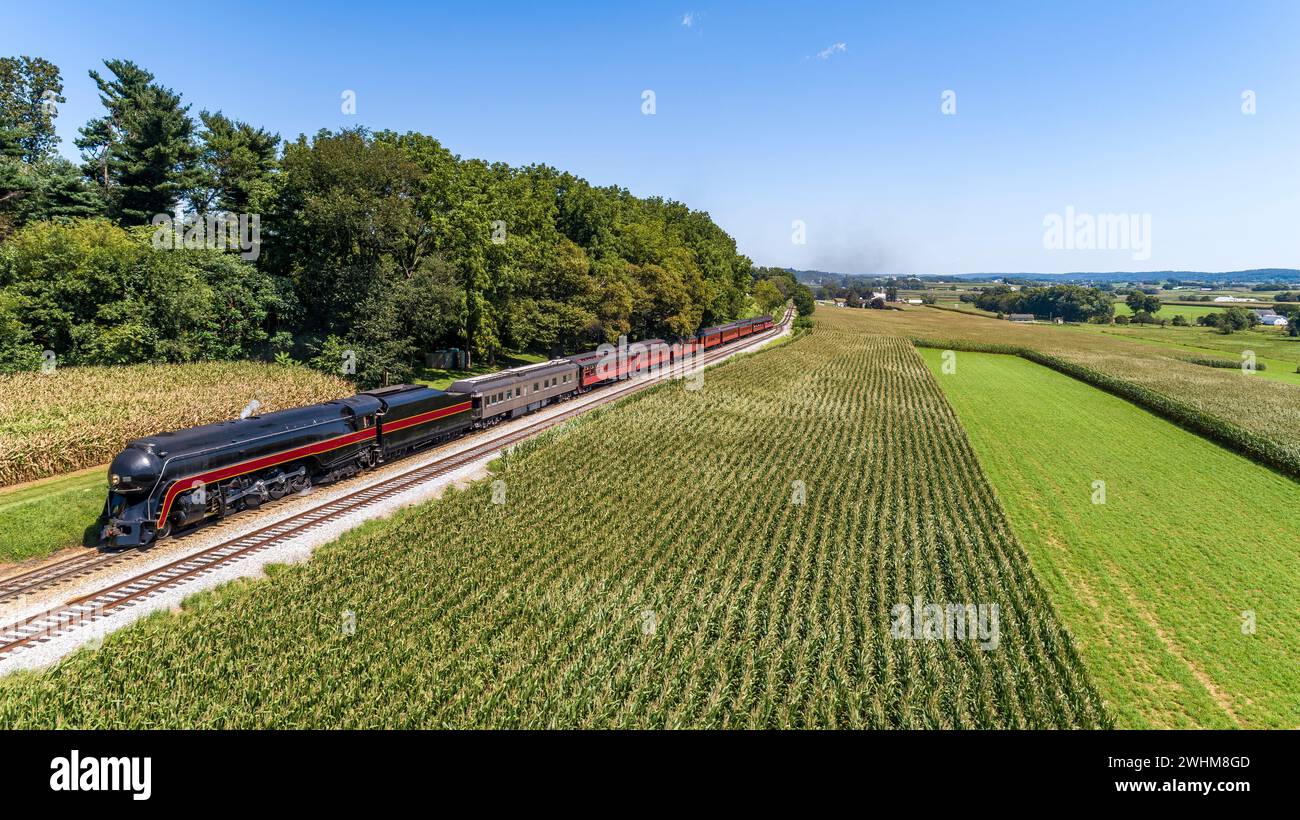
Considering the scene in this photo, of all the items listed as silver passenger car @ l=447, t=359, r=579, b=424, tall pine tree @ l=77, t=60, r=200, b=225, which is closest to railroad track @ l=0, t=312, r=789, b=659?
silver passenger car @ l=447, t=359, r=579, b=424

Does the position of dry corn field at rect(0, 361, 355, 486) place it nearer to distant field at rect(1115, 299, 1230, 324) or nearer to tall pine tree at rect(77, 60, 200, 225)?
tall pine tree at rect(77, 60, 200, 225)

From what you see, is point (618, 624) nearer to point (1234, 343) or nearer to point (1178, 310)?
point (1234, 343)
